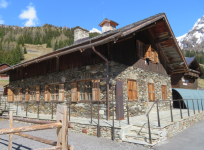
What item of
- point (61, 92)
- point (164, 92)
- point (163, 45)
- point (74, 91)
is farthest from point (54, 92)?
point (163, 45)

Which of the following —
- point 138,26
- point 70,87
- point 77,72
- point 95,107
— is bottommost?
point 95,107

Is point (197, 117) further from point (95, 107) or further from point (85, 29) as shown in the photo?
point (85, 29)

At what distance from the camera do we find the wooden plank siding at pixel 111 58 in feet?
28.0

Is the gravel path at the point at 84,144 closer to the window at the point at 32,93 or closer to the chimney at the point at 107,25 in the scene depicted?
the window at the point at 32,93

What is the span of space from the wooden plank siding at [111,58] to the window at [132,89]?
105 centimetres

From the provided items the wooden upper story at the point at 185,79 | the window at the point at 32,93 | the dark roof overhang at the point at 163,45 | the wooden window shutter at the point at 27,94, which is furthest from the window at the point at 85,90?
the wooden upper story at the point at 185,79

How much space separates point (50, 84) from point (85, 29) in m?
5.46

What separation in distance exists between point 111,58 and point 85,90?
2.32m

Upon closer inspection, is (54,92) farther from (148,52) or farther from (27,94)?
(148,52)

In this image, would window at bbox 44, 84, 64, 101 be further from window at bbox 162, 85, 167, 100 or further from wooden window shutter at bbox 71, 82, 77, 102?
window at bbox 162, 85, 167, 100

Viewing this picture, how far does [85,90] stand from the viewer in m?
9.08

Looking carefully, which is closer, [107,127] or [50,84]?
[107,127]

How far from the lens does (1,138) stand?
6516 millimetres

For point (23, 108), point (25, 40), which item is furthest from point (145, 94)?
point (25, 40)
